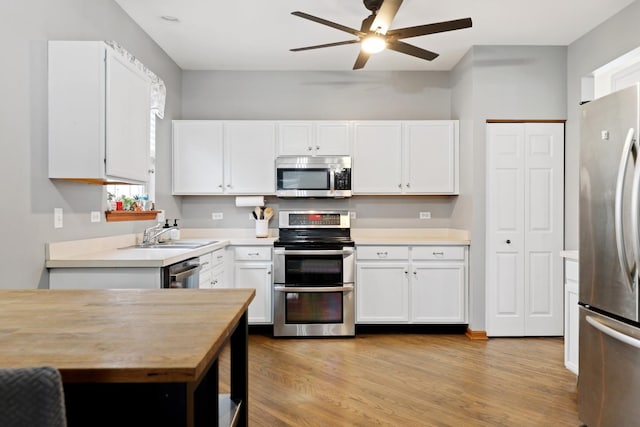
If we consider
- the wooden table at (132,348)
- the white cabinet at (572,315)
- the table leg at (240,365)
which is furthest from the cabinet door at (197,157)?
the white cabinet at (572,315)

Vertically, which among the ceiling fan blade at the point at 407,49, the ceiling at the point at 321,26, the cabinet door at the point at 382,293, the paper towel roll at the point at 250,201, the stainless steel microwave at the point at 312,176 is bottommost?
the cabinet door at the point at 382,293

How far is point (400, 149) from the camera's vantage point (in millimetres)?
4141

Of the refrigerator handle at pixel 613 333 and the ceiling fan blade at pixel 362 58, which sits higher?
the ceiling fan blade at pixel 362 58

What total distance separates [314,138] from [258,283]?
1559 millimetres

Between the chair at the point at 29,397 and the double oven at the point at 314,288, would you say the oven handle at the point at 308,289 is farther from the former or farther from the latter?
the chair at the point at 29,397

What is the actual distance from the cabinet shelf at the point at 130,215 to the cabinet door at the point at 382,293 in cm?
195

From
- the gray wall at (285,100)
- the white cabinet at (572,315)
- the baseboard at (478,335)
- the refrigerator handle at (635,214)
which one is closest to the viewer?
the refrigerator handle at (635,214)

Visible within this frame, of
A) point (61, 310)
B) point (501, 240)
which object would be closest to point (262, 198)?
point (501, 240)

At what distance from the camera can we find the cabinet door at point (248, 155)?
4148mm

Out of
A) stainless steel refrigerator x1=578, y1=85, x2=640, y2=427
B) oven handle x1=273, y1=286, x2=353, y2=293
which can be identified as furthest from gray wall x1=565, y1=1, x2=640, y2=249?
oven handle x1=273, y1=286, x2=353, y2=293

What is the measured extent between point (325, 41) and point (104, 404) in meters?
3.45

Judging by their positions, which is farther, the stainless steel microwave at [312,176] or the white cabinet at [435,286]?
the stainless steel microwave at [312,176]

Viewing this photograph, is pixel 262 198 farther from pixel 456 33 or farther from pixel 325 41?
pixel 456 33

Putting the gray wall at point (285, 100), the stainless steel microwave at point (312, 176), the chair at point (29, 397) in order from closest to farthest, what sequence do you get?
1. the chair at point (29, 397)
2. the stainless steel microwave at point (312, 176)
3. the gray wall at point (285, 100)
